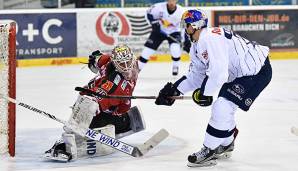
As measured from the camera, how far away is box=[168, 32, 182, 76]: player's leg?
388 inches

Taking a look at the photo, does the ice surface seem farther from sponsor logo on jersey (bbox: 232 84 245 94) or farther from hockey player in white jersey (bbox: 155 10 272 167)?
sponsor logo on jersey (bbox: 232 84 245 94)

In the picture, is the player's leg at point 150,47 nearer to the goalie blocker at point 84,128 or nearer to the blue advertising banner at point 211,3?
the blue advertising banner at point 211,3

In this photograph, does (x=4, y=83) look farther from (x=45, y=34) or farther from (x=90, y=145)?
(x=45, y=34)

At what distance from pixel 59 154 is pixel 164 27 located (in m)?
5.30

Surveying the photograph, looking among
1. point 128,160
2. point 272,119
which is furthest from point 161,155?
point 272,119

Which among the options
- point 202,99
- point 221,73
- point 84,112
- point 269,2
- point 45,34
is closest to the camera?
point 221,73

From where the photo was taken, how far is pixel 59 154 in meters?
4.75

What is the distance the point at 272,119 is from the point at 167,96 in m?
1.93

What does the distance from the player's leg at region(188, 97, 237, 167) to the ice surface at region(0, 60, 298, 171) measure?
0.22ft

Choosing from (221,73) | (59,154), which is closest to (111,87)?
(59,154)

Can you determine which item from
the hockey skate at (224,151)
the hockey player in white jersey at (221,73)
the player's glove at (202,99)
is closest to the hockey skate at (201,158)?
the hockey player in white jersey at (221,73)

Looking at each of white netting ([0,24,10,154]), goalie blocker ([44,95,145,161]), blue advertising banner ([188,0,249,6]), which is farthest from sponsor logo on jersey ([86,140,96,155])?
blue advertising banner ([188,0,249,6])

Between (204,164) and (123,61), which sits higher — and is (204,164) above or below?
→ below

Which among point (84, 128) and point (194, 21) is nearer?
point (194, 21)
